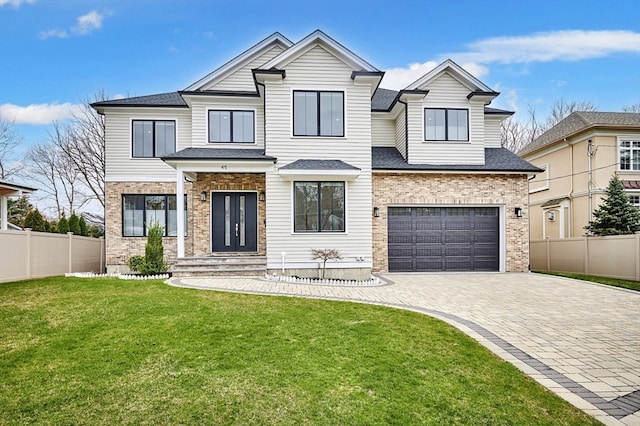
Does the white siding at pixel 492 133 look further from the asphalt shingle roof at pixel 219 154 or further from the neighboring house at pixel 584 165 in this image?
the asphalt shingle roof at pixel 219 154

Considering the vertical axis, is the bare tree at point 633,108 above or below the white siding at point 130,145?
above

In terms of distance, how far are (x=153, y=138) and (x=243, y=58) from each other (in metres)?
4.90

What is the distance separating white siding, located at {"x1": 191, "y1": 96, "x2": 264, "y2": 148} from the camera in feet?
50.7

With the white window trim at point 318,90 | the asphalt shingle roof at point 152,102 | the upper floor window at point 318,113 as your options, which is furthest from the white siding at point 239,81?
the upper floor window at point 318,113

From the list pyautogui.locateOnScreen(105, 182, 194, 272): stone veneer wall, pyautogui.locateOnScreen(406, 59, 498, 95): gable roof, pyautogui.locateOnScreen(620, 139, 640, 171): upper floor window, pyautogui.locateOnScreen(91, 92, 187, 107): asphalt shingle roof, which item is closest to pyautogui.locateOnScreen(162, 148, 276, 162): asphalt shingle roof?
pyautogui.locateOnScreen(105, 182, 194, 272): stone veneer wall

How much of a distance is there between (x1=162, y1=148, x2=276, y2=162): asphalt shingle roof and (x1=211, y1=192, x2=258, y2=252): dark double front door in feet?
5.45

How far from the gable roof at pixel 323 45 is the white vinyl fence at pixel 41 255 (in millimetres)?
9032

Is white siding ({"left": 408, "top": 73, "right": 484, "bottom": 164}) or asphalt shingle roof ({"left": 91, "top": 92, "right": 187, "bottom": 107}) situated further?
asphalt shingle roof ({"left": 91, "top": 92, "right": 187, "bottom": 107})

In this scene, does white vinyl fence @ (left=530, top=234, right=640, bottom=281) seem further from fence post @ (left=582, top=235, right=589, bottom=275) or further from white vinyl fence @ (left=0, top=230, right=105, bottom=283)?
white vinyl fence @ (left=0, top=230, right=105, bottom=283)

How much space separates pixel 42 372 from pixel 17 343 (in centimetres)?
145

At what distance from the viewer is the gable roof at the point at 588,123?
66.8 ft

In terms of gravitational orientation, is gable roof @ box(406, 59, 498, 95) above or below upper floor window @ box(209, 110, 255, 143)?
above

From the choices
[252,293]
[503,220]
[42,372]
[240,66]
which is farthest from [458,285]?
[240,66]

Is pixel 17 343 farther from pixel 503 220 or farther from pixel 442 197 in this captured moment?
pixel 503 220
